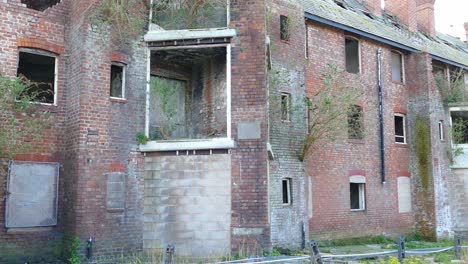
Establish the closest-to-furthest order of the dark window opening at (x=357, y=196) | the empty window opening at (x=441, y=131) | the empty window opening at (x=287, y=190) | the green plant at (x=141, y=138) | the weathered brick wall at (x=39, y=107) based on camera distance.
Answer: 1. the weathered brick wall at (x=39, y=107)
2. the green plant at (x=141, y=138)
3. the empty window opening at (x=287, y=190)
4. the dark window opening at (x=357, y=196)
5. the empty window opening at (x=441, y=131)

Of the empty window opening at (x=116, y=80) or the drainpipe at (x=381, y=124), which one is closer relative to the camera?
the empty window opening at (x=116, y=80)

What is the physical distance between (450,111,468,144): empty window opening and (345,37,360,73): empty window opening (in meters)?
6.28

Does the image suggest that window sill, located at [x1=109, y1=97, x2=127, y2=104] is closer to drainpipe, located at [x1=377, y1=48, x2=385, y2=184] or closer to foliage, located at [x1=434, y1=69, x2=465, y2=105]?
drainpipe, located at [x1=377, y1=48, x2=385, y2=184]

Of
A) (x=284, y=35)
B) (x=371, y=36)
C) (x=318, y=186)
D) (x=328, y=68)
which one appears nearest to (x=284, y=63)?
(x=284, y=35)

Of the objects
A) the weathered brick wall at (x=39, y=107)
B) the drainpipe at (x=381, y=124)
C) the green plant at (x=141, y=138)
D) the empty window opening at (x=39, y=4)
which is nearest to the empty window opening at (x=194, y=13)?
the weathered brick wall at (x=39, y=107)

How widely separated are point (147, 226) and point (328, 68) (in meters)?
10.1

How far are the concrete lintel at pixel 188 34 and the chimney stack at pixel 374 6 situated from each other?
562 inches

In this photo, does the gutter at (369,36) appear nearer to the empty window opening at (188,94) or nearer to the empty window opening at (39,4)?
the empty window opening at (188,94)

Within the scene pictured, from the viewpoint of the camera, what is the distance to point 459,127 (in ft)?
76.8

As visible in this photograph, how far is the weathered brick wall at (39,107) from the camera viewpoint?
11805 mm

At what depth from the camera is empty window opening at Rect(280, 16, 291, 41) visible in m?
17.2

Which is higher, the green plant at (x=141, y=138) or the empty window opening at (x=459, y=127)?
the empty window opening at (x=459, y=127)

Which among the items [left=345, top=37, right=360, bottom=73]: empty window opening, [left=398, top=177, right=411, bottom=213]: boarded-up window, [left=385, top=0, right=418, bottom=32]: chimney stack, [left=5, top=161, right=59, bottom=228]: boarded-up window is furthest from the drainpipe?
[left=5, top=161, right=59, bottom=228]: boarded-up window

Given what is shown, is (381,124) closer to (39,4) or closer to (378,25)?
(378,25)
